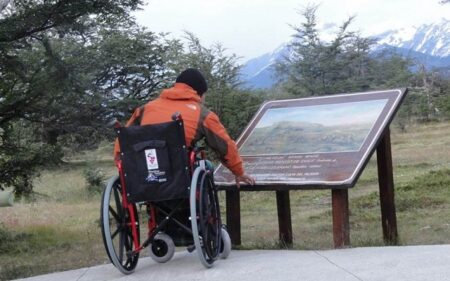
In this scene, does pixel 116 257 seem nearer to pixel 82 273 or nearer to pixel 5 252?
pixel 82 273

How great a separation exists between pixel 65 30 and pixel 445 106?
34.4 meters

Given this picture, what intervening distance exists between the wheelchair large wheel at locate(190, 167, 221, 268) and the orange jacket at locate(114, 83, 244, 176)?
0.28 m

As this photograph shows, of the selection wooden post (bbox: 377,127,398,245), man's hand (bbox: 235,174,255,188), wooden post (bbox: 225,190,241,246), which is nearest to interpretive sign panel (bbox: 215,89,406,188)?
man's hand (bbox: 235,174,255,188)

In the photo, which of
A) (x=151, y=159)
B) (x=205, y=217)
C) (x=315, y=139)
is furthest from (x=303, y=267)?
(x=315, y=139)

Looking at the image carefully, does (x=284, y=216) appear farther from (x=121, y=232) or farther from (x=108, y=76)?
(x=108, y=76)

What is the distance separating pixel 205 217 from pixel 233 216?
1958mm


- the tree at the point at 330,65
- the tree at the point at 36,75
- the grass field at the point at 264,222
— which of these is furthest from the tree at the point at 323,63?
the tree at the point at 36,75

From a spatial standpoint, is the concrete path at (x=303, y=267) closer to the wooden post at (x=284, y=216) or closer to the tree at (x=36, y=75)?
the wooden post at (x=284, y=216)

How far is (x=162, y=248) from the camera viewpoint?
5.90 metres

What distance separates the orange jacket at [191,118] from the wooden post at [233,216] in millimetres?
1546

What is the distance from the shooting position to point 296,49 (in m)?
38.2

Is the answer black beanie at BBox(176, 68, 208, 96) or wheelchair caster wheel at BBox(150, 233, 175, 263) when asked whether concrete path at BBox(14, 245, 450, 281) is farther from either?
black beanie at BBox(176, 68, 208, 96)

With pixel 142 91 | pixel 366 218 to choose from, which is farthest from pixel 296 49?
pixel 366 218

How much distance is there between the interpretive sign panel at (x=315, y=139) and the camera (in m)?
6.43
